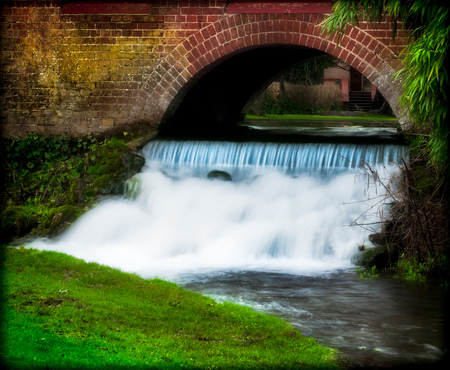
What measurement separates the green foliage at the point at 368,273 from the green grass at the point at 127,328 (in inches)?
99.1

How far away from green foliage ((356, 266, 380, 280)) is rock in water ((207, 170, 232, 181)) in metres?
3.49

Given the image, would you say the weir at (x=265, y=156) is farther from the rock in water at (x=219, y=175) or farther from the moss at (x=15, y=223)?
the moss at (x=15, y=223)

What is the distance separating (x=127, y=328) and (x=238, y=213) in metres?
5.47

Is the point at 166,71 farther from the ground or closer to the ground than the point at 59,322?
farther from the ground

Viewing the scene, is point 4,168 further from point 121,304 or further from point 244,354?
point 244,354

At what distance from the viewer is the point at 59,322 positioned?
592 centimetres

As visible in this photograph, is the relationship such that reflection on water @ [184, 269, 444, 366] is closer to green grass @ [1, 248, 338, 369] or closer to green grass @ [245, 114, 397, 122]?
green grass @ [1, 248, 338, 369]

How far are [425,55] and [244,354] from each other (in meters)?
4.48

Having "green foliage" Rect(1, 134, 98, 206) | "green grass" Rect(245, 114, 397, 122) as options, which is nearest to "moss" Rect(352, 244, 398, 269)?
"green foliage" Rect(1, 134, 98, 206)

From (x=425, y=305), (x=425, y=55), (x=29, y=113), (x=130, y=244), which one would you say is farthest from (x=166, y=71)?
(x=425, y=305)

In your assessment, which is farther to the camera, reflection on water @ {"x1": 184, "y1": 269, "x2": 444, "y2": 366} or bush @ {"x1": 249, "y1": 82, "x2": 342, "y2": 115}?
bush @ {"x1": 249, "y1": 82, "x2": 342, "y2": 115}

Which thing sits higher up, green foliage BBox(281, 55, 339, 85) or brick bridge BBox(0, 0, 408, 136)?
green foliage BBox(281, 55, 339, 85)

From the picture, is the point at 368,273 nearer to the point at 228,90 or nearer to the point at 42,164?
the point at 42,164

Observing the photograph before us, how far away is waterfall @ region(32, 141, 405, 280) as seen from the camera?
10086 millimetres
